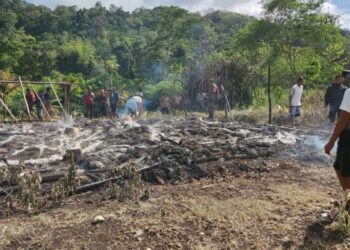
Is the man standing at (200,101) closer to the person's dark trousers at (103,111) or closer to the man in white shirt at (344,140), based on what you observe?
the person's dark trousers at (103,111)

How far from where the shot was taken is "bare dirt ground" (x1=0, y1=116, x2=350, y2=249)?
3.63 meters

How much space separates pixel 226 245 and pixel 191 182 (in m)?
1.95

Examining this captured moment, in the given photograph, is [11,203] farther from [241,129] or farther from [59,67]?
[59,67]

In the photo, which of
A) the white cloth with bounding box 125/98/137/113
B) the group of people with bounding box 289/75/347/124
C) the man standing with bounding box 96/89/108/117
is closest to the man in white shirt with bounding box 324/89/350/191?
the group of people with bounding box 289/75/347/124

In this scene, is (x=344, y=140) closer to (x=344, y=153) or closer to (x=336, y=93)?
(x=344, y=153)

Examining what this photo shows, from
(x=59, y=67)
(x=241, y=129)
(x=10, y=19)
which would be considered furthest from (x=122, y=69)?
(x=241, y=129)

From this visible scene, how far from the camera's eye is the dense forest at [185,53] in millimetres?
16891

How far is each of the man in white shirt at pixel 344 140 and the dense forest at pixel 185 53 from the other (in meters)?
13.3

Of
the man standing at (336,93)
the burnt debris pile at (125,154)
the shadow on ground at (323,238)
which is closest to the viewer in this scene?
the shadow on ground at (323,238)

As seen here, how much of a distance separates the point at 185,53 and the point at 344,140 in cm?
3351

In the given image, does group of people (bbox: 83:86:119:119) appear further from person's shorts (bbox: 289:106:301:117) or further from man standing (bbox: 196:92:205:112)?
person's shorts (bbox: 289:106:301:117)

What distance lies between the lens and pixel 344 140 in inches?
152


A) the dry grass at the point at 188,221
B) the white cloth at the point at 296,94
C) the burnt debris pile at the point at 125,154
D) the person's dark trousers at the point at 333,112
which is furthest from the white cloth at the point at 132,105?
the dry grass at the point at 188,221

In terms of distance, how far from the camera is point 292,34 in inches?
659
